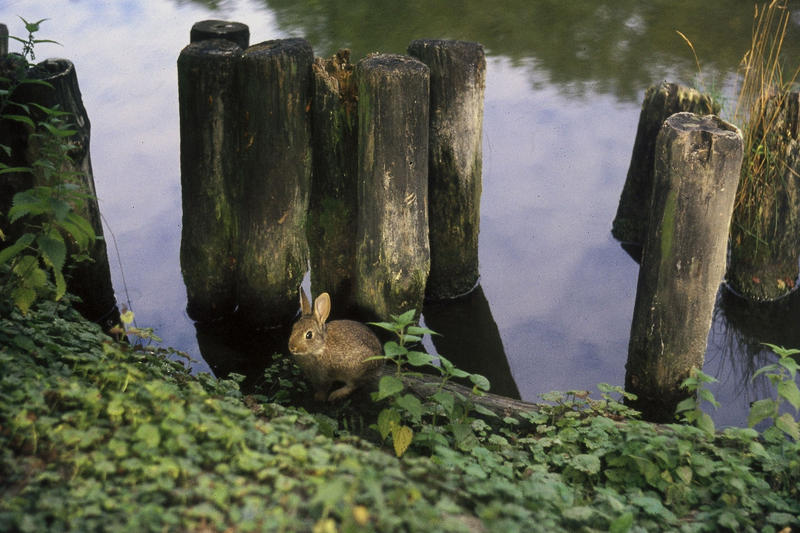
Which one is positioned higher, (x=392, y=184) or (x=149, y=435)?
(x=392, y=184)

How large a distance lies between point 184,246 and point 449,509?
11.8ft

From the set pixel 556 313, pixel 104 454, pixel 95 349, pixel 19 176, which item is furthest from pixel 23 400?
pixel 556 313

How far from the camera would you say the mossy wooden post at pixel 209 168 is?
5402mm

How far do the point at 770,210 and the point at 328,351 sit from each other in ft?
11.7

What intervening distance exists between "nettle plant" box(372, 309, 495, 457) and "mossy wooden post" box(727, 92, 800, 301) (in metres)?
2.84

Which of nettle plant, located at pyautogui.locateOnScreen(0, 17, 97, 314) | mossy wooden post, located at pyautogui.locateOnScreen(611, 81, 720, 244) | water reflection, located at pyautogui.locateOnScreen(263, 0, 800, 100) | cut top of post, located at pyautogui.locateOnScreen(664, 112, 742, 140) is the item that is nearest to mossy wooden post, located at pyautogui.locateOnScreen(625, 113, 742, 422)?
cut top of post, located at pyautogui.locateOnScreen(664, 112, 742, 140)

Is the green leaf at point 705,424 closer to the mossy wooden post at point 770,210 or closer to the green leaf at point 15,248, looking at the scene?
A: the mossy wooden post at point 770,210

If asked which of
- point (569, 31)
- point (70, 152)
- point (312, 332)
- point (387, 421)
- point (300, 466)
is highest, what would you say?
point (569, 31)

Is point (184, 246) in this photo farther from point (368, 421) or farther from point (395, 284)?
point (368, 421)

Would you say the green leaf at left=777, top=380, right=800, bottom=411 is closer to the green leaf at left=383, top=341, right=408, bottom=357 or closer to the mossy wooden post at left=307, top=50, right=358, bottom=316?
the green leaf at left=383, top=341, right=408, bottom=357

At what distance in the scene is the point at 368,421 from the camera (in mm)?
4828

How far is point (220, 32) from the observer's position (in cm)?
586

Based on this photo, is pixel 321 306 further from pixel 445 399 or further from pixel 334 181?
pixel 334 181

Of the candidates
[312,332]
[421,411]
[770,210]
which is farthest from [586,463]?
[770,210]
